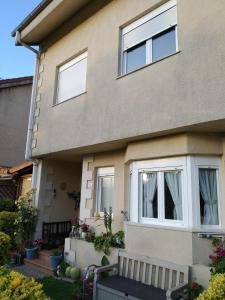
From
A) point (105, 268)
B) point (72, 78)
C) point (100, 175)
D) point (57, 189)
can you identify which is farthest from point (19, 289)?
point (57, 189)

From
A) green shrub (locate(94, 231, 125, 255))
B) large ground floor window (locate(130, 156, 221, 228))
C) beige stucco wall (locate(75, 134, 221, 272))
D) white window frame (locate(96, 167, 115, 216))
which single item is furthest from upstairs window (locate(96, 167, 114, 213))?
large ground floor window (locate(130, 156, 221, 228))

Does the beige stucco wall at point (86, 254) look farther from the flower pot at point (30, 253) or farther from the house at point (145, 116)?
the flower pot at point (30, 253)

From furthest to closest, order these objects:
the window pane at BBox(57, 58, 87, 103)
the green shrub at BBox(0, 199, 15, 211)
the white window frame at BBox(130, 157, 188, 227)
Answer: the green shrub at BBox(0, 199, 15, 211) → the window pane at BBox(57, 58, 87, 103) → the white window frame at BBox(130, 157, 188, 227)

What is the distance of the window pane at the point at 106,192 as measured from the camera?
8.91 m

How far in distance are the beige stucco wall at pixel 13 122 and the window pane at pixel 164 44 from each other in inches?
522

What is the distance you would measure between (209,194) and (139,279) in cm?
268

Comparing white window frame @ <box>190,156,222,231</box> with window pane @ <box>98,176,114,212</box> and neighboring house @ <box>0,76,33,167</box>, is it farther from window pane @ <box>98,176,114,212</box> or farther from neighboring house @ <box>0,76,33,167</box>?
neighboring house @ <box>0,76,33,167</box>

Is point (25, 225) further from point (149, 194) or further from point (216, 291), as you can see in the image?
point (216, 291)

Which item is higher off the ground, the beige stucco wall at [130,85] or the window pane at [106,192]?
the beige stucco wall at [130,85]

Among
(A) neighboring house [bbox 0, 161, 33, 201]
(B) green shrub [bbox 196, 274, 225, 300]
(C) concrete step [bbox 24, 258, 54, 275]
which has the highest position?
(A) neighboring house [bbox 0, 161, 33, 201]

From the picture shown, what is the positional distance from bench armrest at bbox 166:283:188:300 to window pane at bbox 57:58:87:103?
6782 mm

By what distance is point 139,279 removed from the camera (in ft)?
20.7

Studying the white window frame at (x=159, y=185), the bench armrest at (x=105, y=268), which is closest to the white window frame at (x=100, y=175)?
the white window frame at (x=159, y=185)

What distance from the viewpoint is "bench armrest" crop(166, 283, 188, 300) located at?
483 centimetres
